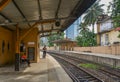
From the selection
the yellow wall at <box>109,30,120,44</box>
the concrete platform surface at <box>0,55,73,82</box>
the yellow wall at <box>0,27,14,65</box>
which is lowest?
the concrete platform surface at <box>0,55,73,82</box>

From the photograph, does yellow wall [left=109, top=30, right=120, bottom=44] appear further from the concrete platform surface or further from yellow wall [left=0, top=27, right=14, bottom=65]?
the concrete platform surface

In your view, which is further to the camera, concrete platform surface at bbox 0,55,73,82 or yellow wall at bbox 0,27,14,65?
yellow wall at bbox 0,27,14,65

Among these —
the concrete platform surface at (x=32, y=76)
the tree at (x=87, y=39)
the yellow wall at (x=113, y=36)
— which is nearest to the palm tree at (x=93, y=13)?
the tree at (x=87, y=39)

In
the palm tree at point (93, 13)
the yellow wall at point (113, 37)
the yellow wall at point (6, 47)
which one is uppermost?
the palm tree at point (93, 13)

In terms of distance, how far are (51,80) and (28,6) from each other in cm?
384

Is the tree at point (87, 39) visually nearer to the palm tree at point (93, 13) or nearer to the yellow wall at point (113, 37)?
the palm tree at point (93, 13)

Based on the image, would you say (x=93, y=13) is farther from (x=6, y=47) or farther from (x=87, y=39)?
(x=6, y=47)

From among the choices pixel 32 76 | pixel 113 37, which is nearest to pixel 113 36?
pixel 113 37

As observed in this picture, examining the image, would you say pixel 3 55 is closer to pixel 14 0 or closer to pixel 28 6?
pixel 28 6

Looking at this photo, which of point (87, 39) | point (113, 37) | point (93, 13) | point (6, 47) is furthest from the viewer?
point (93, 13)

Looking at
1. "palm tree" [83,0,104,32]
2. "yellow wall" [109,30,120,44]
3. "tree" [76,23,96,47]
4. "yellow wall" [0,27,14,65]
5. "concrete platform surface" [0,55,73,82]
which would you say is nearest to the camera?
"concrete platform surface" [0,55,73,82]

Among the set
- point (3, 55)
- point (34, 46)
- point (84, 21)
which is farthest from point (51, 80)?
point (84, 21)

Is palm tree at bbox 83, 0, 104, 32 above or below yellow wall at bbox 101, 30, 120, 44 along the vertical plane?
above

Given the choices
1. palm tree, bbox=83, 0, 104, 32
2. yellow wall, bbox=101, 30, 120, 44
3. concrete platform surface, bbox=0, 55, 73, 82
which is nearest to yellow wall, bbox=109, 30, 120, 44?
yellow wall, bbox=101, 30, 120, 44
